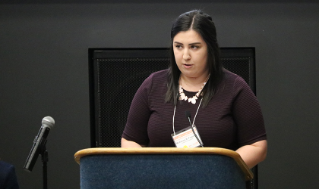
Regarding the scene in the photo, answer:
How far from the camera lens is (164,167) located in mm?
1151

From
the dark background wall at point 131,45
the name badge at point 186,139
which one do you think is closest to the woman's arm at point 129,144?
the name badge at point 186,139

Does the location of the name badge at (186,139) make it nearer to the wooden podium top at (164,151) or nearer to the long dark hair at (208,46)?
the long dark hair at (208,46)

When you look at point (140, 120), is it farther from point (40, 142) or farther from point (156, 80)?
point (40, 142)

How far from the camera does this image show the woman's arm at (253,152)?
1574mm

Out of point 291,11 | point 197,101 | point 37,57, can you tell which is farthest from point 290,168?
point 37,57

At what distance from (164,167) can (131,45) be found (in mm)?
1864

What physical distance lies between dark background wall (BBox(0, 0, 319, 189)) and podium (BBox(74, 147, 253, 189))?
1.82m

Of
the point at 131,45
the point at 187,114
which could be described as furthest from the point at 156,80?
the point at 131,45

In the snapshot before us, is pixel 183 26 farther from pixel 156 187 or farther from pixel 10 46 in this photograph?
pixel 10 46

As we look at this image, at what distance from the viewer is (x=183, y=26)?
1.69 meters

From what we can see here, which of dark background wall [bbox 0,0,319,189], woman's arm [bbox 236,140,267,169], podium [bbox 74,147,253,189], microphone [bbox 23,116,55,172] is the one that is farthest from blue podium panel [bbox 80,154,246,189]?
dark background wall [bbox 0,0,319,189]

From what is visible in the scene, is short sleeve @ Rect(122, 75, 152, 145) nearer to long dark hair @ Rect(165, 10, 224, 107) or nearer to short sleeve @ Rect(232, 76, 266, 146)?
long dark hair @ Rect(165, 10, 224, 107)

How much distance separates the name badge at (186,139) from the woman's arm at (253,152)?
0.53 ft

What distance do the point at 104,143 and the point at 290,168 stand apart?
1247 millimetres
